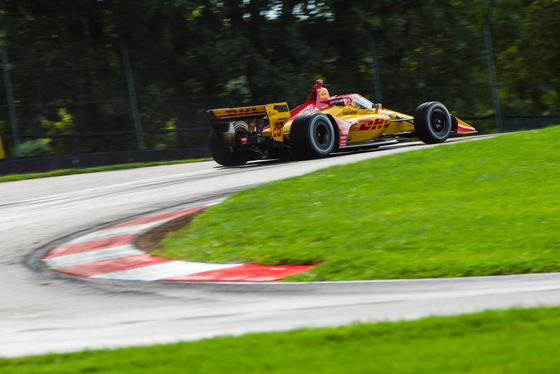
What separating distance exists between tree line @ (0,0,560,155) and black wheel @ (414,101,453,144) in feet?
18.1

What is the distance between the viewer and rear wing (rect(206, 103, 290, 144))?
14.0m

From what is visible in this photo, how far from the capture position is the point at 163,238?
757 cm

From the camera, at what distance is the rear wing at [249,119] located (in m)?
14.0

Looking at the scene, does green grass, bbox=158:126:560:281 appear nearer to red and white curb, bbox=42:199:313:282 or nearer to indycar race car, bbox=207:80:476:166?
red and white curb, bbox=42:199:313:282

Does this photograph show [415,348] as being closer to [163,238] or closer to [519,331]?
[519,331]

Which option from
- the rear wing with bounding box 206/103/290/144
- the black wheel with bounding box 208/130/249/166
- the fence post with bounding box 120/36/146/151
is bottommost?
the black wheel with bounding box 208/130/249/166

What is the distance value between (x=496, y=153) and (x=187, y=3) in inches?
517

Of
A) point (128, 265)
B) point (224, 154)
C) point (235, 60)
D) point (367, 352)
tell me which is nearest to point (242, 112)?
point (224, 154)

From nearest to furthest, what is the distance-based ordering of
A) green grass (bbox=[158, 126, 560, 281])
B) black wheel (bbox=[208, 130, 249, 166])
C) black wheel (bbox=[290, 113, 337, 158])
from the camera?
green grass (bbox=[158, 126, 560, 281]) < black wheel (bbox=[290, 113, 337, 158]) < black wheel (bbox=[208, 130, 249, 166])

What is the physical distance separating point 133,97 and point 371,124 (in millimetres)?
6465

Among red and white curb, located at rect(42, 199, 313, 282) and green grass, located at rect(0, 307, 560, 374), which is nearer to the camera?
green grass, located at rect(0, 307, 560, 374)

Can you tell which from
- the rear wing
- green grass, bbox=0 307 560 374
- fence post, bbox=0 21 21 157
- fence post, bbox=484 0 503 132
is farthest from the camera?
fence post, bbox=484 0 503 132

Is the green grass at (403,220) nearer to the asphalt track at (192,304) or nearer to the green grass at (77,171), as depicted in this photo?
the asphalt track at (192,304)

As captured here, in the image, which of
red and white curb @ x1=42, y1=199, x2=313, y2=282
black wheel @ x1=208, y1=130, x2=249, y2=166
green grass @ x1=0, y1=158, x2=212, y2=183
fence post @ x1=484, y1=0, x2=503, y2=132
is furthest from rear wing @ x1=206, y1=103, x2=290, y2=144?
fence post @ x1=484, y1=0, x2=503, y2=132
